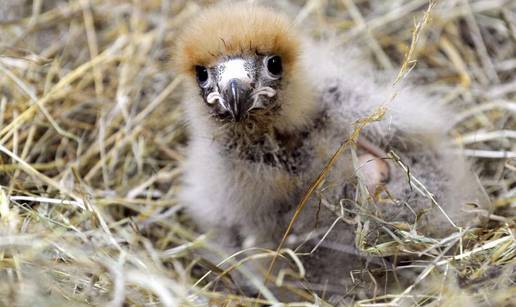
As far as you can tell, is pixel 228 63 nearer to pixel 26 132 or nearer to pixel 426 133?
pixel 426 133

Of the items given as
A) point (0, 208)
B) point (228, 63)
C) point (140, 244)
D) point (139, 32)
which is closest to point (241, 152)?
point (228, 63)

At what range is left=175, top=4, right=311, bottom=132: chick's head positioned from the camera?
1.86 m

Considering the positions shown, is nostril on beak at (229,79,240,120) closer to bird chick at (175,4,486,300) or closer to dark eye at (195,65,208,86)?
bird chick at (175,4,486,300)

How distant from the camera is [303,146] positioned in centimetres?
207

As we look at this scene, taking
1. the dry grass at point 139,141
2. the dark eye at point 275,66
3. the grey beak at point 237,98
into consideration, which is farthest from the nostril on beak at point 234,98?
the dry grass at point 139,141

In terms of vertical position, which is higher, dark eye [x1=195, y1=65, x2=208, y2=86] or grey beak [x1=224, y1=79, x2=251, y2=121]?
dark eye [x1=195, y1=65, x2=208, y2=86]

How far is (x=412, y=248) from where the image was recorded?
187cm

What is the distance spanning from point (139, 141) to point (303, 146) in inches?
33.1

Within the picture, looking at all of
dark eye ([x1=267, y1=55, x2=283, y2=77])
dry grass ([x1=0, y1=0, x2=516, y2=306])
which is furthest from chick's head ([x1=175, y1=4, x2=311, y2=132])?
dry grass ([x1=0, y1=0, x2=516, y2=306])

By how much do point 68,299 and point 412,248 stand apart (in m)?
0.98

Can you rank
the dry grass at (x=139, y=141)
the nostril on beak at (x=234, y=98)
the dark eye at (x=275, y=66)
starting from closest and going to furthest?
the dry grass at (x=139, y=141) < the nostril on beak at (x=234, y=98) < the dark eye at (x=275, y=66)

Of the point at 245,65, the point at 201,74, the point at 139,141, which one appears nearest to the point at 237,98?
the point at 245,65

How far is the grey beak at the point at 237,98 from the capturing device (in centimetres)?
181

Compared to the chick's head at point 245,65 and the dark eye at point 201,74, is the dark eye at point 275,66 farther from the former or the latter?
the dark eye at point 201,74
